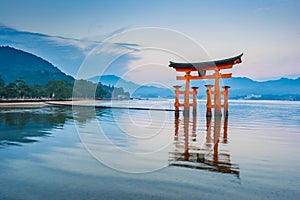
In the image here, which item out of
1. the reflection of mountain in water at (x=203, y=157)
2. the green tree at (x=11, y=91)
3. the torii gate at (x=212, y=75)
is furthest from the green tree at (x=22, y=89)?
the reflection of mountain in water at (x=203, y=157)

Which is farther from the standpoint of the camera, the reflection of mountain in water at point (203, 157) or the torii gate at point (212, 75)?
the torii gate at point (212, 75)

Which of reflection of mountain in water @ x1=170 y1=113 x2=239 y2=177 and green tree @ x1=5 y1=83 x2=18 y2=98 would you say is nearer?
reflection of mountain in water @ x1=170 y1=113 x2=239 y2=177

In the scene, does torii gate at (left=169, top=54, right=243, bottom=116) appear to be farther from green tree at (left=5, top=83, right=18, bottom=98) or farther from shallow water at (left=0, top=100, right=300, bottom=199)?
green tree at (left=5, top=83, right=18, bottom=98)

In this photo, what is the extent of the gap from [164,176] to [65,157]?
2929mm

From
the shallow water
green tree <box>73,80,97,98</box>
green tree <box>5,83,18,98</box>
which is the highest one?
green tree <box>73,80,97,98</box>

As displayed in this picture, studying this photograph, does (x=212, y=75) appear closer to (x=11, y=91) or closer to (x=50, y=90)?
(x=11, y=91)

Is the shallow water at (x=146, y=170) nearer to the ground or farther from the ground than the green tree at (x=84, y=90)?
nearer to the ground

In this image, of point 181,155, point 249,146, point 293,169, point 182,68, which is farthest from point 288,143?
point 182,68

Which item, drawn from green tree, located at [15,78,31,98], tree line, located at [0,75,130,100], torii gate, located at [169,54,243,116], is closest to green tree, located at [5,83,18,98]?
tree line, located at [0,75,130,100]

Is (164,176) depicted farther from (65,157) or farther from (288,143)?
(288,143)

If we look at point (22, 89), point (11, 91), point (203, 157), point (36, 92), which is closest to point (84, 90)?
point (36, 92)

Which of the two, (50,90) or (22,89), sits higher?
(50,90)

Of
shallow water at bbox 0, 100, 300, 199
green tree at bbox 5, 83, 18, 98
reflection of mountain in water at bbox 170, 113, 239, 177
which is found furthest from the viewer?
green tree at bbox 5, 83, 18, 98

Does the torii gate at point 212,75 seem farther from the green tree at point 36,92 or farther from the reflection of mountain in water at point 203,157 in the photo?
the green tree at point 36,92
